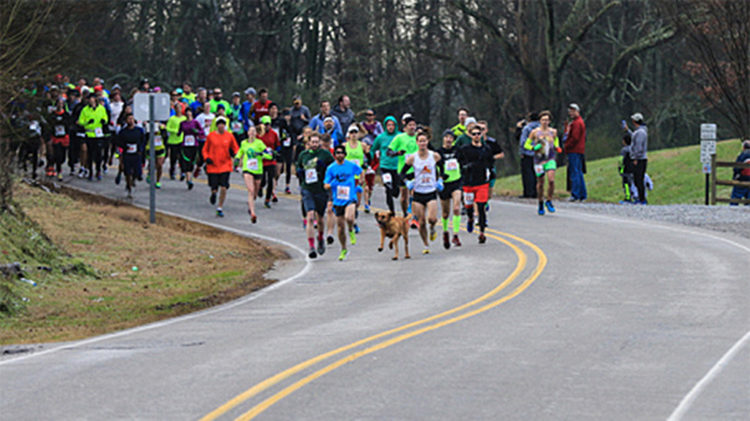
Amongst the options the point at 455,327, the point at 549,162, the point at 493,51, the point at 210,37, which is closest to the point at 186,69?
the point at 210,37

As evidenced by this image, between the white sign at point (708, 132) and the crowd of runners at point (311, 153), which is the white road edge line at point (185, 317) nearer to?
the crowd of runners at point (311, 153)

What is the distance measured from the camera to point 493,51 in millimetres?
49375

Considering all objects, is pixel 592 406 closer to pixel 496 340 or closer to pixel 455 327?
pixel 496 340

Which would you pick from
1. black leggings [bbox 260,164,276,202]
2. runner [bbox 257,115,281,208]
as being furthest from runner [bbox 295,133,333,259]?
black leggings [bbox 260,164,276,202]

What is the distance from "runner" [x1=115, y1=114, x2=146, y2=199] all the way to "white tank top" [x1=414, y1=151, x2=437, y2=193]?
32.9 feet

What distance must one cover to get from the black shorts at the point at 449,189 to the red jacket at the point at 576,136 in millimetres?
7959

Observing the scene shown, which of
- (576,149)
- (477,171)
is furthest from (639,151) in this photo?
(477,171)

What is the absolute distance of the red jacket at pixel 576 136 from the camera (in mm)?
27141

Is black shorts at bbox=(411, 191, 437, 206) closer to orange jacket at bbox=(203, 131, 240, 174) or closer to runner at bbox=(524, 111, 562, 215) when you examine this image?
runner at bbox=(524, 111, 562, 215)

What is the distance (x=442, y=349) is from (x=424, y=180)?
8367 millimetres

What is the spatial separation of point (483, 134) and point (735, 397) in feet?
44.1

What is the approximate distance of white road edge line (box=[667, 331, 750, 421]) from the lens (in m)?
8.77

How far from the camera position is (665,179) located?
1446 inches

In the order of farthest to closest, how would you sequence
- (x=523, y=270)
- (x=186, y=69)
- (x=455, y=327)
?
(x=186, y=69)
(x=523, y=270)
(x=455, y=327)
